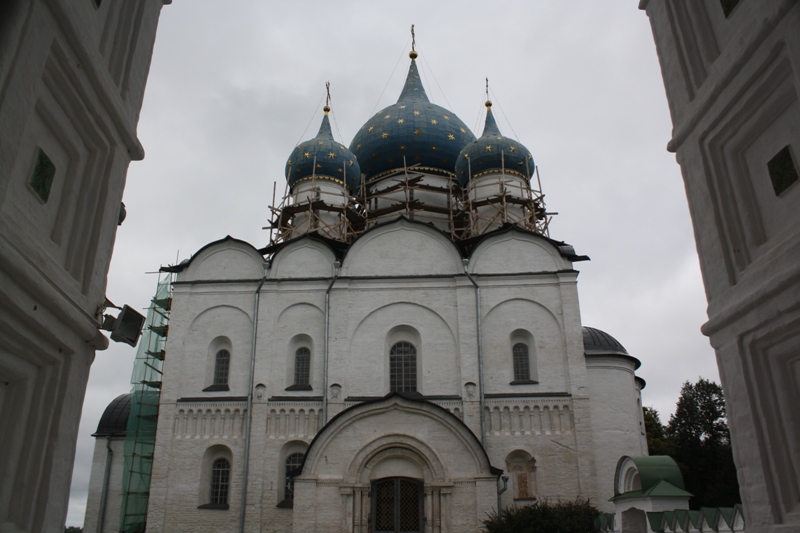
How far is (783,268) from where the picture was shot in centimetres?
454

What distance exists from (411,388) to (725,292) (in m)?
13.7

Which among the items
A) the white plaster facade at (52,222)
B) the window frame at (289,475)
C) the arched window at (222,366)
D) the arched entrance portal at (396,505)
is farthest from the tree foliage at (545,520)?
the white plaster facade at (52,222)

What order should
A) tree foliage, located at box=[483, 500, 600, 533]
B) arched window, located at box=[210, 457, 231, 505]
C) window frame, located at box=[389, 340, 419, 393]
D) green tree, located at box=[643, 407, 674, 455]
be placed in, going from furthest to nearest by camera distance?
1. green tree, located at box=[643, 407, 674, 455]
2. window frame, located at box=[389, 340, 419, 393]
3. arched window, located at box=[210, 457, 231, 505]
4. tree foliage, located at box=[483, 500, 600, 533]

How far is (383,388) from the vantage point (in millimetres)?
18359

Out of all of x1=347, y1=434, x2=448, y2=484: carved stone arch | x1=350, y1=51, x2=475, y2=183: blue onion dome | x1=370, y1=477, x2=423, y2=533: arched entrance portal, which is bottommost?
x1=370, y1=477, x2=423, y2=533: arched entrance portal

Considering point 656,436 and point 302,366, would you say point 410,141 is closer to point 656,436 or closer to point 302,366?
point 302,366

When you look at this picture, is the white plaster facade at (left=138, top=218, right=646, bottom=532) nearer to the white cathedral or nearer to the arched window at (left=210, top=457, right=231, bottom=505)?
the white cathedral

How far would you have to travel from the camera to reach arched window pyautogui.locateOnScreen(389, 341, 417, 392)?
61.0 ft

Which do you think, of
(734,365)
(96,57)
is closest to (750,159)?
(734,365)

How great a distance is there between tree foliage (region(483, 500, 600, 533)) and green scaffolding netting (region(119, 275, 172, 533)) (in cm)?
1036

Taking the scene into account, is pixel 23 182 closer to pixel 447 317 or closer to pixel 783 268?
pixel 783 268

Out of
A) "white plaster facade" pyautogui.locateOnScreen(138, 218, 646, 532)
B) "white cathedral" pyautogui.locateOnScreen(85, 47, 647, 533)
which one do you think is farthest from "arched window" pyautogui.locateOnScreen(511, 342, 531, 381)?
"white plaster facade" pyautogui.locateOnScreen(138, 218, 646, 532)

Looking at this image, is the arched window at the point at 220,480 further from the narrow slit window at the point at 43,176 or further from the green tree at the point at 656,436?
Result: the green tree at the point at 656,436

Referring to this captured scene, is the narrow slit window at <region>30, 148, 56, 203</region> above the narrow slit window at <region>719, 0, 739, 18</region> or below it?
below
